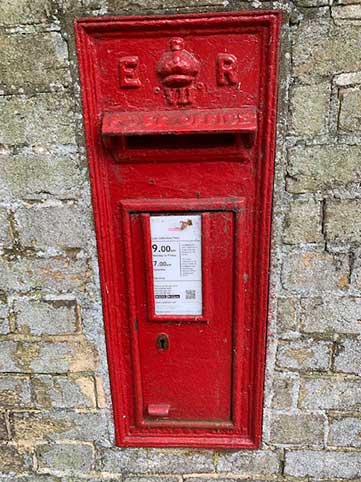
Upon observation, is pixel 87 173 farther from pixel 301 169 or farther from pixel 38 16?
pixel 301 169

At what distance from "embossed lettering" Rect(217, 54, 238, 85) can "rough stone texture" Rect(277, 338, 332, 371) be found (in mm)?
1024

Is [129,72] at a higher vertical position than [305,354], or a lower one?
higher

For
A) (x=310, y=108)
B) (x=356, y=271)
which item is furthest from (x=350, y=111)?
(x=356, y=271)

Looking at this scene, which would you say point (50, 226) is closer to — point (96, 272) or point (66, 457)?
point (96, 272)

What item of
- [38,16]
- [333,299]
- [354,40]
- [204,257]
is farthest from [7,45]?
[333,299]

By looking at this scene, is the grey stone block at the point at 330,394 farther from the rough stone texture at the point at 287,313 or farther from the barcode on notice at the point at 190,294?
the barcode on notice at the point at 190,294

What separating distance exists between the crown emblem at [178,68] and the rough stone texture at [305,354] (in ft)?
3.46

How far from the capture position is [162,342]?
185 cm

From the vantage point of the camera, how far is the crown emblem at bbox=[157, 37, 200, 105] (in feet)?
4.83

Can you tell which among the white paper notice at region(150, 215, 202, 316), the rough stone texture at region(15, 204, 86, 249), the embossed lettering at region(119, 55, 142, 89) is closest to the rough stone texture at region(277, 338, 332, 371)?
the white paper notice at region(150, 215, 202, 316)

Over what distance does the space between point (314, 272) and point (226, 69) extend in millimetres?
798

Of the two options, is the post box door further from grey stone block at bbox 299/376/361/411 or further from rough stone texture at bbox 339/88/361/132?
rough stone texture at bbox 339/88/361/132

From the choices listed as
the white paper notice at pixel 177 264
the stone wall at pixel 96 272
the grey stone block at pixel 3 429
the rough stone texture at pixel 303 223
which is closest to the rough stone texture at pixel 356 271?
the stone wall at pixel 96 272

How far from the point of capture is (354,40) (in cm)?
147
